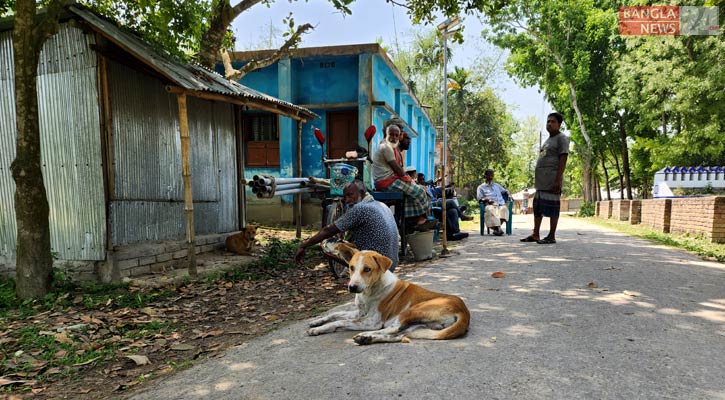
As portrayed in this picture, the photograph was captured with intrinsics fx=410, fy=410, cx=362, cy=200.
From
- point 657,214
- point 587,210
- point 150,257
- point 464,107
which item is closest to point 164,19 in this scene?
point 150,257

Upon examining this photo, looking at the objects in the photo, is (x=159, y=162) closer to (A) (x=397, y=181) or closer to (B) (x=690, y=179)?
(A) (x=397, y=181)

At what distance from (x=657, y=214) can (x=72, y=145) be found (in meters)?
12.8

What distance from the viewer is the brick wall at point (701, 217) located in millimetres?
7555

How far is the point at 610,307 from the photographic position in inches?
146

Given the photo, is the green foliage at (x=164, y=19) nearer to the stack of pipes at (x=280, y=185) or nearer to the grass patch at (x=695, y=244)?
the stack of pipes at (x=280, y=185)

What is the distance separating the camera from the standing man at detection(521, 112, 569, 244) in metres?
7.11

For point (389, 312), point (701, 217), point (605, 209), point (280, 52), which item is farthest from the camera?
point (605, 209)

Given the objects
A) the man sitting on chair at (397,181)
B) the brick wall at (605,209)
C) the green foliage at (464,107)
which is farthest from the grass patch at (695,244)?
the green foliage at (464,107)

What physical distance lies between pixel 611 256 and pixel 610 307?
3062mm

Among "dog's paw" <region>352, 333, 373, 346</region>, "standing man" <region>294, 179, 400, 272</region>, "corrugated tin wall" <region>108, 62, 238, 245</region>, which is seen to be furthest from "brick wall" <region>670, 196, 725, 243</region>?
"corrugated tin wall" <region>108, 62, 238, 245</region>

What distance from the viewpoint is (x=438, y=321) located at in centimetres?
306

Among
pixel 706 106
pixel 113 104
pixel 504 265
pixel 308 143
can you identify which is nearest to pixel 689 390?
pixel 504 265

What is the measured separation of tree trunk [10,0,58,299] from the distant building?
54.2 ft

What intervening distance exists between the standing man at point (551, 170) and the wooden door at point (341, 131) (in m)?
7.10
